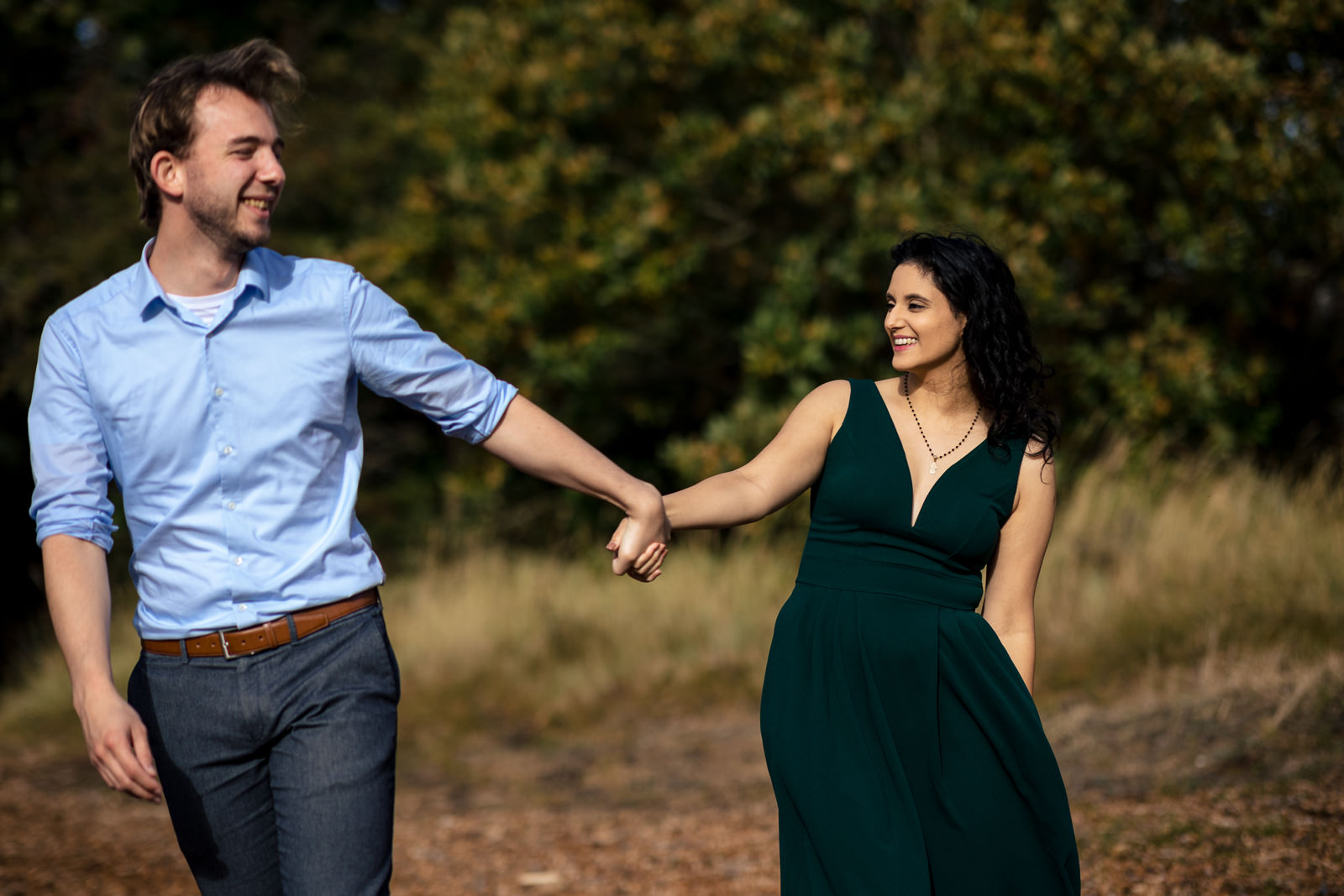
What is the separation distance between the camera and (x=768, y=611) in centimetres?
888

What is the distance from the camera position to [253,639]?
251 centimetres

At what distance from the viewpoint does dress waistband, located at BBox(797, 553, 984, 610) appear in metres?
3.03

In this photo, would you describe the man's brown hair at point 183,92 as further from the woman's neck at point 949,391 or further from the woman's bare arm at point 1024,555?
the woman's bare arm at point 1024,555

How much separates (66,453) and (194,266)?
448mm

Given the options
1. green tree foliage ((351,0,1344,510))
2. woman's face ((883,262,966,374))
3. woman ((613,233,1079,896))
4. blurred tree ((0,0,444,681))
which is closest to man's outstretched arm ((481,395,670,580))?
woman ((613,233,1079,896))

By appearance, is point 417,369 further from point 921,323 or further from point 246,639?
point 921,323

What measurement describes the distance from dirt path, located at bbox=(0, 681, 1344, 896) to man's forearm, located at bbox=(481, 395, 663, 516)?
2.69 m

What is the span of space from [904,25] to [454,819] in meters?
7.63

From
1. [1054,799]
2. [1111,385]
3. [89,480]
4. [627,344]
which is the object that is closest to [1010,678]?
[1054,799]

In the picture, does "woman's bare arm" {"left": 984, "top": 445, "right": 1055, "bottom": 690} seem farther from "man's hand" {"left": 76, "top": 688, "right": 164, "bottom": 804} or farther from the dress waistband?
"man's hand" {"left": 76, "top": 688, "right": 164, "bottom": 804}

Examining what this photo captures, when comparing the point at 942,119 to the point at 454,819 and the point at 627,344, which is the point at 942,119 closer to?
the point at 627,344

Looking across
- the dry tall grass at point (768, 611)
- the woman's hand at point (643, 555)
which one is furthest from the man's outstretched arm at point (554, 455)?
the dry tall grass at point (768, 611)

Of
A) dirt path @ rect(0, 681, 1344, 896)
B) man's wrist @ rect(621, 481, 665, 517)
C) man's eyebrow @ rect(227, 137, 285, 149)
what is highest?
man's eyebrow @ rect(227, 137, 285, 149)

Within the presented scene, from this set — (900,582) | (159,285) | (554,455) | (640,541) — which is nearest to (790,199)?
(900,582)
